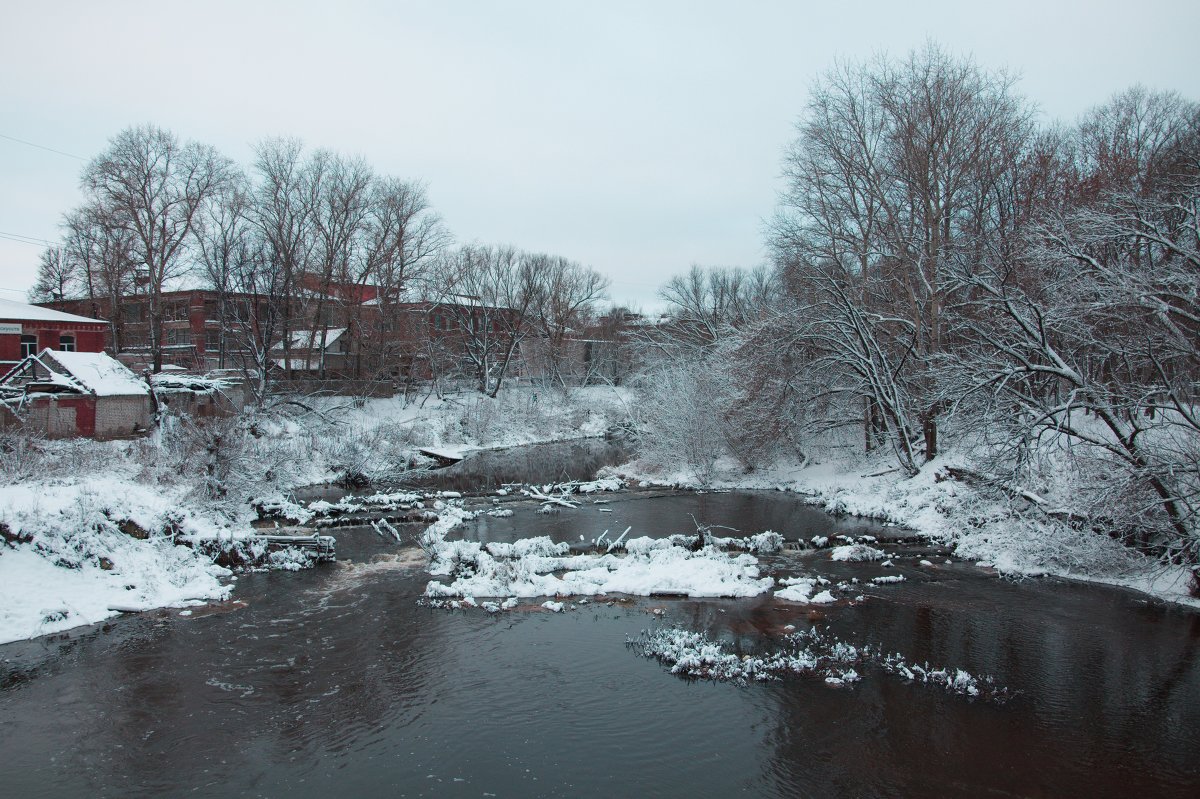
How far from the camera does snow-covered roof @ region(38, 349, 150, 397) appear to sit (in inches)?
1155

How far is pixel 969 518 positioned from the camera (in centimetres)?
1806

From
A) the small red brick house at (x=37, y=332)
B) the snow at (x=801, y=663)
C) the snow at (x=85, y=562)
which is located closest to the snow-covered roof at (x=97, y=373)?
the small red brick house at (x=37, y=332)

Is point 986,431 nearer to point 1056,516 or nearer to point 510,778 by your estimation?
point 1056,516

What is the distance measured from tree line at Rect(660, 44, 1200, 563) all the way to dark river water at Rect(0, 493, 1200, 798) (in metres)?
3.29

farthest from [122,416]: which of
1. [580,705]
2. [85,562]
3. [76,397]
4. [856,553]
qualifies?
[856,553]

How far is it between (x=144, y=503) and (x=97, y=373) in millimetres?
18657

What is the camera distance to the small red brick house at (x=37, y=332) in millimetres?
43469

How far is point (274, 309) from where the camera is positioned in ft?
Result: 133

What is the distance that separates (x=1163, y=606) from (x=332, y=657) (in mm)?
14071

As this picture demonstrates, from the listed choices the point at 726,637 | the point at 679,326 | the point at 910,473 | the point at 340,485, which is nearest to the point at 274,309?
the point at 340,485

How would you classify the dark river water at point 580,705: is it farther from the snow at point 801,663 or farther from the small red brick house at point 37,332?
the small red brick house at point 37,332

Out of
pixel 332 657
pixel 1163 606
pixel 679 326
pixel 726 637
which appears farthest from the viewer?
pixel 679 326

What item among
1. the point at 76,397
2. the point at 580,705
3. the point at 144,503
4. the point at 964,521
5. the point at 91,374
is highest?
the point at 91,374

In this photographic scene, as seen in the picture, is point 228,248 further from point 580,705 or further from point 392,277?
point 580,705
